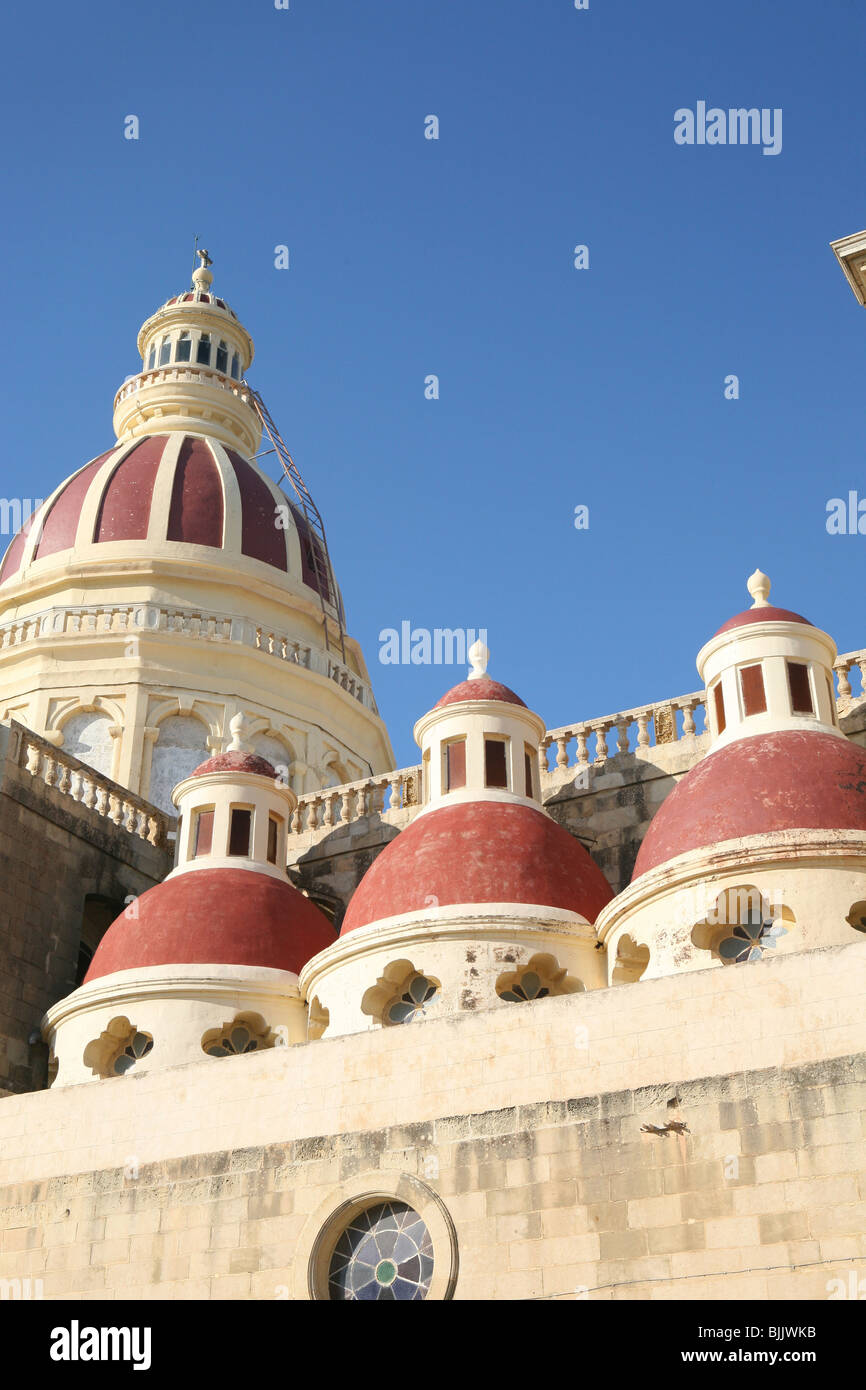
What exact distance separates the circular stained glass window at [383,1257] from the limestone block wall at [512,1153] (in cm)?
23

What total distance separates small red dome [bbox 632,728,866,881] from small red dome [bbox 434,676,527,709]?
153 inches

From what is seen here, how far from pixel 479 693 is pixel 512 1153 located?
8984 mm

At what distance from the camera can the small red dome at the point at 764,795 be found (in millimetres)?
18547

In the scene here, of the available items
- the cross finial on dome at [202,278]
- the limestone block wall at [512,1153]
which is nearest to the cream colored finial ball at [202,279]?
the cross finial on dome at [202,278]

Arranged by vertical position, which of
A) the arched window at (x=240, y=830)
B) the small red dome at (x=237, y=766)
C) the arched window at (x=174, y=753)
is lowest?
the arched window at (x=240, y=830)

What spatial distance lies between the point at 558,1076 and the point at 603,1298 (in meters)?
2.35

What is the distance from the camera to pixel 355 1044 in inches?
685

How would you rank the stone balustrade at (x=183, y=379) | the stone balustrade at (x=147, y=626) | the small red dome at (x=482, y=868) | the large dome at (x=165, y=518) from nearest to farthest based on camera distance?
the small red dome at (x=482, y=868), the stone balustrade at (x=147, y=626), the large dome at (x=165, y=518), the stone balustrade at (x=183, y=379)

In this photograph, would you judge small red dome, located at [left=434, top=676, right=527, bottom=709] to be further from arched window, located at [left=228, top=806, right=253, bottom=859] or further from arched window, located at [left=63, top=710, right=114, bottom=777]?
arched window, located at [left=63, top=710, right=114, bottom=777]

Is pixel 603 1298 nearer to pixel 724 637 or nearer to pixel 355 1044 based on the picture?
pixel 355 1044

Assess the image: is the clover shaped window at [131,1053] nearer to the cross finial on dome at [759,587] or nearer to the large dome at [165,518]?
the cross finial on dome at [759,587]
